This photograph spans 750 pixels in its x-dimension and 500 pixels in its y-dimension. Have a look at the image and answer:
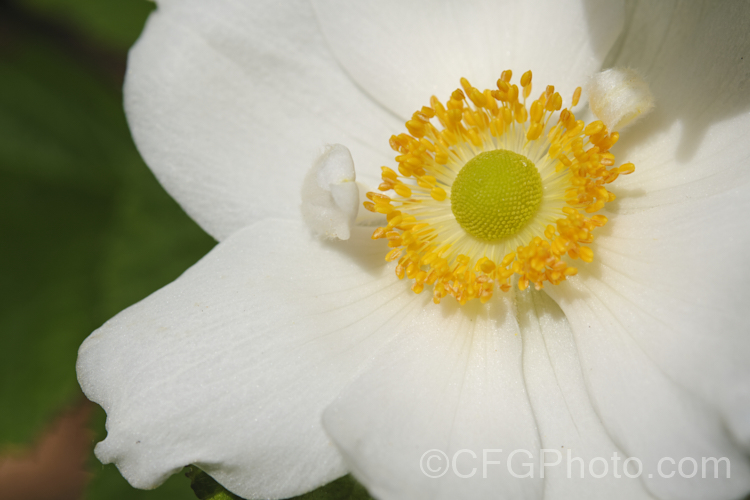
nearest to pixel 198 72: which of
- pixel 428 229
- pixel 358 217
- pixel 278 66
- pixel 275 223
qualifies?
pixel 278 66

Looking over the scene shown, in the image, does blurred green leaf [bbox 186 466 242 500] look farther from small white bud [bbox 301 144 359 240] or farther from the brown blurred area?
the brown blurred area

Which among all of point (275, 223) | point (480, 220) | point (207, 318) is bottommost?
point (207, 318)

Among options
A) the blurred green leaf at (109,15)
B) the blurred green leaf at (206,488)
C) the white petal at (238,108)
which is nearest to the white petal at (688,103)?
the white petal at (238,108)

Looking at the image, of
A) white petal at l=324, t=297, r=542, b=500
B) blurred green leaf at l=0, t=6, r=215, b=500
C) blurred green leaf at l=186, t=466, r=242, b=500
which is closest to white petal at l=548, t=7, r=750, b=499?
white petal at l=324, t=297, r=542, b=500

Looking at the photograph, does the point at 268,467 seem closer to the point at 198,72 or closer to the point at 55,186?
the point at 198,72

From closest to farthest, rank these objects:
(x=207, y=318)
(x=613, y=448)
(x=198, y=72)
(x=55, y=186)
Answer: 1. (x=613, y=448)
2. (x=207, y=318)
3. (x=198, y=72)
4. (x=55, y=186)

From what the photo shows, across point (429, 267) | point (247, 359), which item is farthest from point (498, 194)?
point (247, 359)
